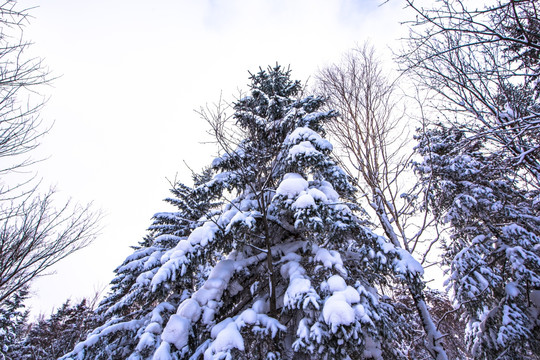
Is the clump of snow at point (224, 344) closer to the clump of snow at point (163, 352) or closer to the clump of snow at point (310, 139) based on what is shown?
the clump of snow at point (163, 352)

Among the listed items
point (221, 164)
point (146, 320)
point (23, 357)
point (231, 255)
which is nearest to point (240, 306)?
point (231, 255)

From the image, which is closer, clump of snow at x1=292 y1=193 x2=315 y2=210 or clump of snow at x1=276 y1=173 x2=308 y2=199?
clump of snow at x1=292 y1=193 x2=315 y2=210

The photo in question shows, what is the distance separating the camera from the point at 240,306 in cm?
478

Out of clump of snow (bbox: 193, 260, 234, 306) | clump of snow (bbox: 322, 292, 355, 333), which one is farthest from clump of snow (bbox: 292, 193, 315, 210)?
clump of snow (bbox: 193, 260, 234, 306)

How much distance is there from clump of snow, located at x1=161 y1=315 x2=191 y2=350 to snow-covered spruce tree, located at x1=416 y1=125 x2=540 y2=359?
5.57 m

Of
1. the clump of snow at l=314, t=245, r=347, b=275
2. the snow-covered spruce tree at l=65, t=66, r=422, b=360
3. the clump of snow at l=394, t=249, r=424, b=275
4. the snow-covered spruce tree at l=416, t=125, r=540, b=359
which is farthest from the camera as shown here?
the snow-covered spruce tree at l=416, t=125, r=540, b=359

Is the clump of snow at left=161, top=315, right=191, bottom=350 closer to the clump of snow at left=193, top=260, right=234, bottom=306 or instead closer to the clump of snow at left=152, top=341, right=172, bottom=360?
the clump of snow at left=152, top=341, right=172, bottom=360

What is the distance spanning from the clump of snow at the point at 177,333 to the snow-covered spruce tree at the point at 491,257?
557 centimetres

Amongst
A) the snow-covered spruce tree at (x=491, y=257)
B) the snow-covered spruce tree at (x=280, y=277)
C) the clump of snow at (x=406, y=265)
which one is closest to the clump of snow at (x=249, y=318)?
the snow-covered spruce tree at (x=280, y=277)

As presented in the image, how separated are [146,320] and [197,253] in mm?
3962

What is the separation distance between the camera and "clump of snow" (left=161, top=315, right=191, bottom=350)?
3711 mm

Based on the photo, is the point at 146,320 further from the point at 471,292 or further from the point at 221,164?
the point at 471,292

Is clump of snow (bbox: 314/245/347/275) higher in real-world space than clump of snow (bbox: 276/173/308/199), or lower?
lower

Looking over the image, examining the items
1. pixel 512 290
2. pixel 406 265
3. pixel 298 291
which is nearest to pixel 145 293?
pixel 298 291
